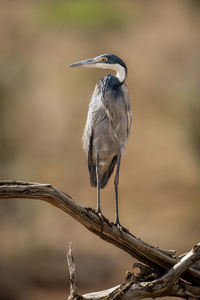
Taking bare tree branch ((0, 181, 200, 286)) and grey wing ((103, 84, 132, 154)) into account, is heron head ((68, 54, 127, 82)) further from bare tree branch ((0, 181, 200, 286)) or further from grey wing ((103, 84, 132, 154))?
bare tree branch ((0, 181, 200, 286))

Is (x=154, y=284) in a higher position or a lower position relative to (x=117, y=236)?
lower

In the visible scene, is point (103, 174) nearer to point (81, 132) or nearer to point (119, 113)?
point (119, 113)

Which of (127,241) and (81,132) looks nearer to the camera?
(127,241)

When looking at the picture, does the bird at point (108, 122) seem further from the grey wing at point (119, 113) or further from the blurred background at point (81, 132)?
the blurred background at point (81, 132)

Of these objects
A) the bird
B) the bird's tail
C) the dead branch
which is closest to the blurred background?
the bird's tail

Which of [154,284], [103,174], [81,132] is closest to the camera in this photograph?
[154,284]

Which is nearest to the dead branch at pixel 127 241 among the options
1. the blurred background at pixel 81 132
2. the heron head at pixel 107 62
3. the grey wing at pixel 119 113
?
the grey wing at pixel 119 113

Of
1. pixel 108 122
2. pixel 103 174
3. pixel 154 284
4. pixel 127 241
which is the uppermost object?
pixel 108 122

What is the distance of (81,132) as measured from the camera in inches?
699

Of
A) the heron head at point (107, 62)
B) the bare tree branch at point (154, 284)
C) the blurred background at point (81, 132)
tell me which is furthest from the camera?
the blurred background at point (81, 132)

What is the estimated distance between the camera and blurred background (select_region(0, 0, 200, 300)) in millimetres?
11211

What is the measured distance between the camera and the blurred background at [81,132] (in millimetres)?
11211

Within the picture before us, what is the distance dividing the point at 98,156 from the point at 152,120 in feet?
44.4

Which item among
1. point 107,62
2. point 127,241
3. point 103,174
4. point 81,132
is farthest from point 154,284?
point 81,132
